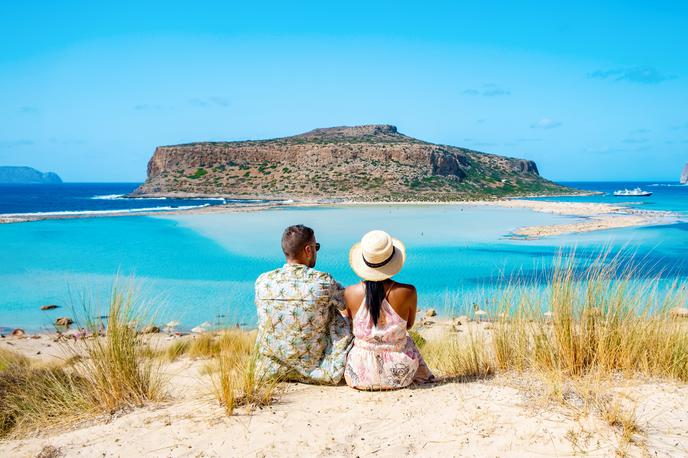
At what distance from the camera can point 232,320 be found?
933 centimetres

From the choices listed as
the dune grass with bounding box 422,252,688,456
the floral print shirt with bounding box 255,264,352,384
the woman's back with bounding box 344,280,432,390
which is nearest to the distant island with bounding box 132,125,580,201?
the dune grass with bounding box 422,252,688,456

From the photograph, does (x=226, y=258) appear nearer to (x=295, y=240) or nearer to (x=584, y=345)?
(x=295, y=240)

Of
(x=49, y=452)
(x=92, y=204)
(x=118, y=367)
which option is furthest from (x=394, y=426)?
(x=92, y=204)

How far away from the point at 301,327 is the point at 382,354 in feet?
2.16

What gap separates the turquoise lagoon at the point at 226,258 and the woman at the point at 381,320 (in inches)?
85.8

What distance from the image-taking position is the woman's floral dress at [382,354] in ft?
13.4

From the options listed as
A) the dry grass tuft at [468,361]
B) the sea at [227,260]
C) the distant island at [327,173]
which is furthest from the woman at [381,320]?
the distant island at [327,173]

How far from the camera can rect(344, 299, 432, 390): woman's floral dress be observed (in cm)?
410

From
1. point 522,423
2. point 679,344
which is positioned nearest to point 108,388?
point 522,423

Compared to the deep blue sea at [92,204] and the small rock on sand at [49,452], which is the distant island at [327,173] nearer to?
the deep blue sea at [92,204]

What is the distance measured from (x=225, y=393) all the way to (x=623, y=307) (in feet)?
10.8

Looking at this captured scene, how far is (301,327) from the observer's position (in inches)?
167

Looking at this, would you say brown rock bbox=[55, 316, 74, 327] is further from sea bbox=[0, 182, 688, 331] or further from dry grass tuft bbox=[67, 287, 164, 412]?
dry grass tuft bbox=[67, 287, 164, 412]

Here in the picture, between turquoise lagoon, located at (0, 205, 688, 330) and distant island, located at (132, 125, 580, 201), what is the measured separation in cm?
2997
